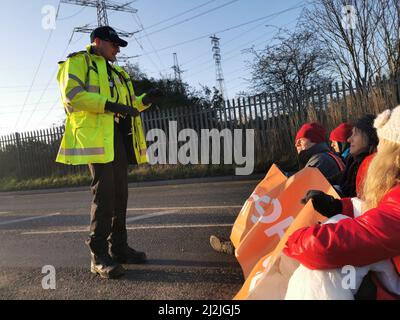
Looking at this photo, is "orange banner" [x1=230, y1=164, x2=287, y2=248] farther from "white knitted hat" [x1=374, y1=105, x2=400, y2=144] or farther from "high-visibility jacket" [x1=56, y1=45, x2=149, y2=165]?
"white knitted hat" [x1=374, y1=105, x2=400, y2=144]

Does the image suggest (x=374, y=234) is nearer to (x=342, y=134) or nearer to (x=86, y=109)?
(x=86, y=109)

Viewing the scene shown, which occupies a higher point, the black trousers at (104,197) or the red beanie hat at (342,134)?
the red beanie hat at (342,134)

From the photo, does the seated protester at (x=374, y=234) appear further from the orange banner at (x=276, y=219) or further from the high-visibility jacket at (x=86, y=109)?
the high-visibility jacket at (x=86, y=109)

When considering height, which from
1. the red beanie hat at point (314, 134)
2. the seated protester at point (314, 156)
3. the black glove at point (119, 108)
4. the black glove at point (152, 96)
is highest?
the black glove at point (152, 96)

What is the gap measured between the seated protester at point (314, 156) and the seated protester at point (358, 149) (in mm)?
234

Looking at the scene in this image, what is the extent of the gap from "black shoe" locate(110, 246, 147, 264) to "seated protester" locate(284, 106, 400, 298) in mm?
2427

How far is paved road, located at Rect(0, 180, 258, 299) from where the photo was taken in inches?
140

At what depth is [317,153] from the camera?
4.25 meters

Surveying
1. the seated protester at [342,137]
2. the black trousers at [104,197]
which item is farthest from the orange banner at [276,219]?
the seated protester at [342,137]

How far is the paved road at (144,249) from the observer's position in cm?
356

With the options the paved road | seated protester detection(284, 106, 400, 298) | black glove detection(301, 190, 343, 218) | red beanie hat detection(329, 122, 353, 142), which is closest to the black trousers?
the paved road
